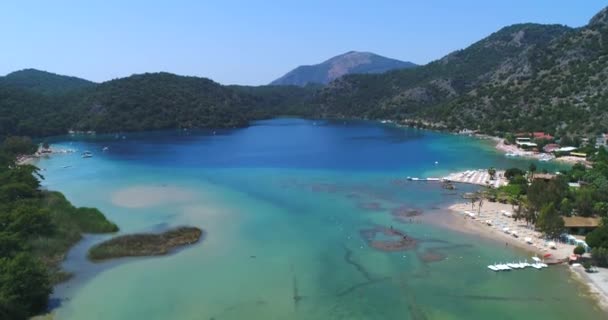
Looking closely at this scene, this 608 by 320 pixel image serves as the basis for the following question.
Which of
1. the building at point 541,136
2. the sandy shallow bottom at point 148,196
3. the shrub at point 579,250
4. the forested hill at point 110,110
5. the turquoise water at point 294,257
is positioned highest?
the forested hill at point 110,110

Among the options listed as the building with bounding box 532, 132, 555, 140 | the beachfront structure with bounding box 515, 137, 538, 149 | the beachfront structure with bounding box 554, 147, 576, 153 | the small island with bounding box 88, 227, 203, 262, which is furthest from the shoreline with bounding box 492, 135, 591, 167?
the small island with bounding box 88, 227, 203, 262

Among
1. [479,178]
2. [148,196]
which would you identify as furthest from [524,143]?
[148,196]

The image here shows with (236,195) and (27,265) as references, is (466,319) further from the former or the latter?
(236,195)

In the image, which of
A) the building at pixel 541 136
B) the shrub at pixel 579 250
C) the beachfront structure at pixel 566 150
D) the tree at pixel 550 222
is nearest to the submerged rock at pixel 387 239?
the tree at pixel 550 222

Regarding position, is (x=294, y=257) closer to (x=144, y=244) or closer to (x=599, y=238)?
(x=144, y=244)

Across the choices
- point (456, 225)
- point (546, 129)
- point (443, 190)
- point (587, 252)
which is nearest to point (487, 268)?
point (587, 252)

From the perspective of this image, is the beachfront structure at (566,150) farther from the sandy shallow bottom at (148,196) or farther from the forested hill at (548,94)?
the sandy shallow bottom at (148,196)

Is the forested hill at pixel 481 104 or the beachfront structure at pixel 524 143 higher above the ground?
the forested hill at pixel 481 104
